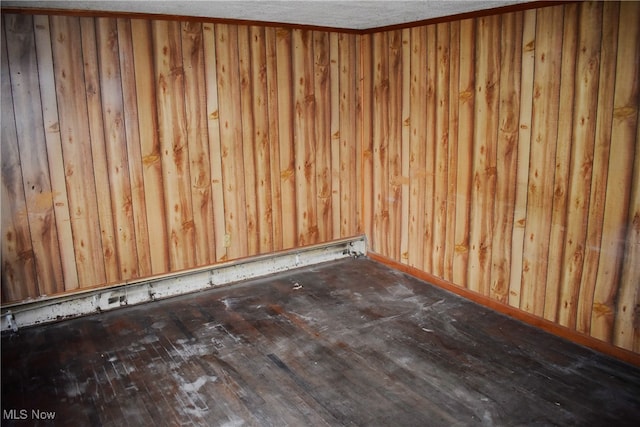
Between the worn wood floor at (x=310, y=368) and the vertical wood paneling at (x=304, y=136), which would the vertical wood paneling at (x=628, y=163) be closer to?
the worn wood floor at (x=310, y=368)

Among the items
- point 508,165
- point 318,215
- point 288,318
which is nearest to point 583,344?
point 508,165

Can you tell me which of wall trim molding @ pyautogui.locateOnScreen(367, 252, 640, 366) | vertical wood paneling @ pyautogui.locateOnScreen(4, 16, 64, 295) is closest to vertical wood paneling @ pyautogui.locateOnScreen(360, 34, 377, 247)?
wall trim molding @ pyautogui.locateOnScreen(367, 252, 640, 366)

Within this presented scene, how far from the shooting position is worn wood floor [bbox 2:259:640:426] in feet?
9.14

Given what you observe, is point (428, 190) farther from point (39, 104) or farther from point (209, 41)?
point (39, 104)

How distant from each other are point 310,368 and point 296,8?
2.40m

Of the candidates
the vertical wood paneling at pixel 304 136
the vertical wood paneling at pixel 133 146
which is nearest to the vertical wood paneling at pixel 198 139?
the vertical wood paneling at pixel 133 146

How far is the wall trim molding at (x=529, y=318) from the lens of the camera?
10.7ft

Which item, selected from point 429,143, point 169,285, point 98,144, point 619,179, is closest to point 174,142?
point 98,144

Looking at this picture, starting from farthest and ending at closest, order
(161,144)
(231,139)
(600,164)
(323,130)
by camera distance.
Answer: (323,130) < (231,139) < (161,144) < (600,164)

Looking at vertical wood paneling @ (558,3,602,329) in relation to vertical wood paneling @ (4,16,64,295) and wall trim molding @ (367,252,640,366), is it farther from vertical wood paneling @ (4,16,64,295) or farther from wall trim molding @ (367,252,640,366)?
vertical wood paneling @ (4,16,64,295)

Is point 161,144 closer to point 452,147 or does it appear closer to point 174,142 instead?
point 174,142

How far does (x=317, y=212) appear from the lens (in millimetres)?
5078
